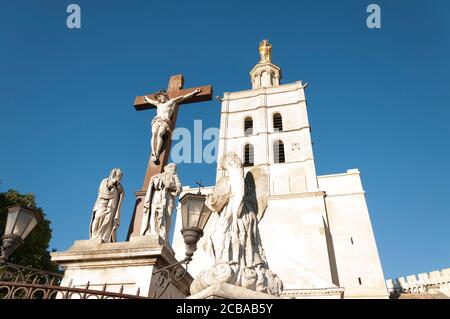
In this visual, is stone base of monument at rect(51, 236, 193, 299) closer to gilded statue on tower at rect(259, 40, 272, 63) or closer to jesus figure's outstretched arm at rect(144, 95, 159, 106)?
jesus figure's outstretched arm at rect(144, 95, 159, 106)

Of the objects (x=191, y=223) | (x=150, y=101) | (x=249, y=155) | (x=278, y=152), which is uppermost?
(x=249, y=155)

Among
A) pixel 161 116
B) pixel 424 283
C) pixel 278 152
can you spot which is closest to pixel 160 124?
pixel 161 116

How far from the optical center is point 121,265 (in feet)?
17.8

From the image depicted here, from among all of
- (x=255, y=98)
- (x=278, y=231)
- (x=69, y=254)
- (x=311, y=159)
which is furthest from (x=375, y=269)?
(x=69, y=254)

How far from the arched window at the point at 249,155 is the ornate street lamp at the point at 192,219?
24706mm

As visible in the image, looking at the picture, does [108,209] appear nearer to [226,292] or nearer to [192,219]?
[192,219]

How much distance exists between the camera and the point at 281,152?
30562mm

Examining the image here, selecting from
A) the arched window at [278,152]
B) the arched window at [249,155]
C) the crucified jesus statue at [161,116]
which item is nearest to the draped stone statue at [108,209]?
the crucified jesus statue at [161,116]

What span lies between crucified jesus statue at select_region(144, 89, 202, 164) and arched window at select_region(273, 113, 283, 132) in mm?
24285

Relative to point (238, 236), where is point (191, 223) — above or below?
above

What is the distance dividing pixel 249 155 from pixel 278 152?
2848mm

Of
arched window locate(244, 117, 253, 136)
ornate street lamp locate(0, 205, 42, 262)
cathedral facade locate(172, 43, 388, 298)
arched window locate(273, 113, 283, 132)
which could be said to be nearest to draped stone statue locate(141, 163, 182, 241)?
ornate street lamp locate(0, 205, 42, 262)
